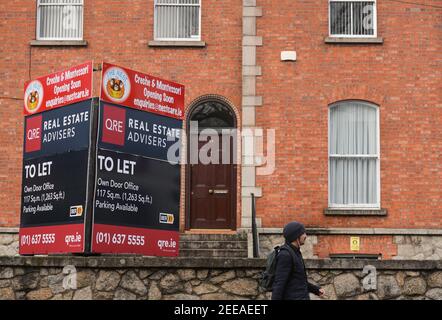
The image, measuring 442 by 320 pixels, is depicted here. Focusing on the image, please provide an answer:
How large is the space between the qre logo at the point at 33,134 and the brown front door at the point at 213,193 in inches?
253

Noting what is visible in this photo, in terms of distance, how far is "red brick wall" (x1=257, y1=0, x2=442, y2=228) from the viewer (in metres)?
18.7

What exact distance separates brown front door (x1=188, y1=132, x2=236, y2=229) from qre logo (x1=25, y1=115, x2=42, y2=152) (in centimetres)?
642

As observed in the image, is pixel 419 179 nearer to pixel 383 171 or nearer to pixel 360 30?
pixel 383 171

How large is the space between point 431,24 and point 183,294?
10.6 m

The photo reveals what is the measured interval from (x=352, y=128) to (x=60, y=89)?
810 centimetres

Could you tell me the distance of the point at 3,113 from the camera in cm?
1923

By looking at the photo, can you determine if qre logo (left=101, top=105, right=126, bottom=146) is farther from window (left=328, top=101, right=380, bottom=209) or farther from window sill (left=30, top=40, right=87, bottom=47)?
window (left=328, top=101, right=380, bottom=209)

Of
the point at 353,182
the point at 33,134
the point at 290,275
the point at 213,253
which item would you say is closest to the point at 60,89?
the point at 33,134

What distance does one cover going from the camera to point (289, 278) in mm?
9430

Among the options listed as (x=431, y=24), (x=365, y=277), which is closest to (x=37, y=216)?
(x=365, y=277)

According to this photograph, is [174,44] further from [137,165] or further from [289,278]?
[289,278]

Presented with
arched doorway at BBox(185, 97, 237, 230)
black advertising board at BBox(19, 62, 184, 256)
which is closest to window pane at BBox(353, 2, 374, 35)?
arched doorway at BBox(185, 97, 237, 230)
